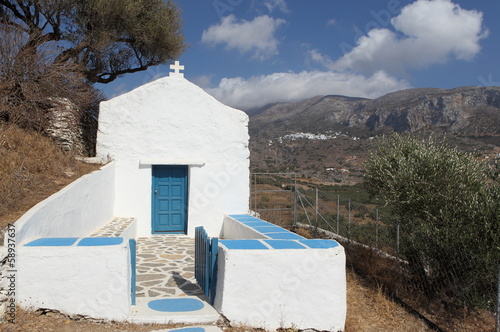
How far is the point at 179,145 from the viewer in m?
9.88

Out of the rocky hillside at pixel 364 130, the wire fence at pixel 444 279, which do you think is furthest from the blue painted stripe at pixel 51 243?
the rocky hillside at pixel 364 130

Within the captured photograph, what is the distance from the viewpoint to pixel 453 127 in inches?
1486

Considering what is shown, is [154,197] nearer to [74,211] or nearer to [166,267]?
[74,211]

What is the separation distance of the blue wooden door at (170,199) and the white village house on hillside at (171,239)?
0.09 ft

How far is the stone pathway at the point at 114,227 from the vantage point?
748 cm

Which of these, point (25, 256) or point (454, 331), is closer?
point (25, 256)

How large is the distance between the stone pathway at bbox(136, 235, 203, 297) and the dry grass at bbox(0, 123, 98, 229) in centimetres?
208

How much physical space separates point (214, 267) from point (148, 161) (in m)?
5.42

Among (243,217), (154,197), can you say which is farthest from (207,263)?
(154,197)

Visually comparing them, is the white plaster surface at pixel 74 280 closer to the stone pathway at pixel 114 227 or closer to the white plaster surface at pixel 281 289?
the white plaster surface at pixel 281 289

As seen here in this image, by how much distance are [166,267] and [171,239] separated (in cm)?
262

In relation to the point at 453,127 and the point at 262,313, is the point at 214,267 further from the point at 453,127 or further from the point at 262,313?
the point at 453,127

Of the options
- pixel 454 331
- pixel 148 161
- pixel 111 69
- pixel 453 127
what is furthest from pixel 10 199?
pixel 453 127

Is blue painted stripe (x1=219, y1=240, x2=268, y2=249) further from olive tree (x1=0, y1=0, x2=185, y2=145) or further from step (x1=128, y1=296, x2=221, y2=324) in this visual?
olive tree (x1=0, y1=0, x2=185, y2=145)
